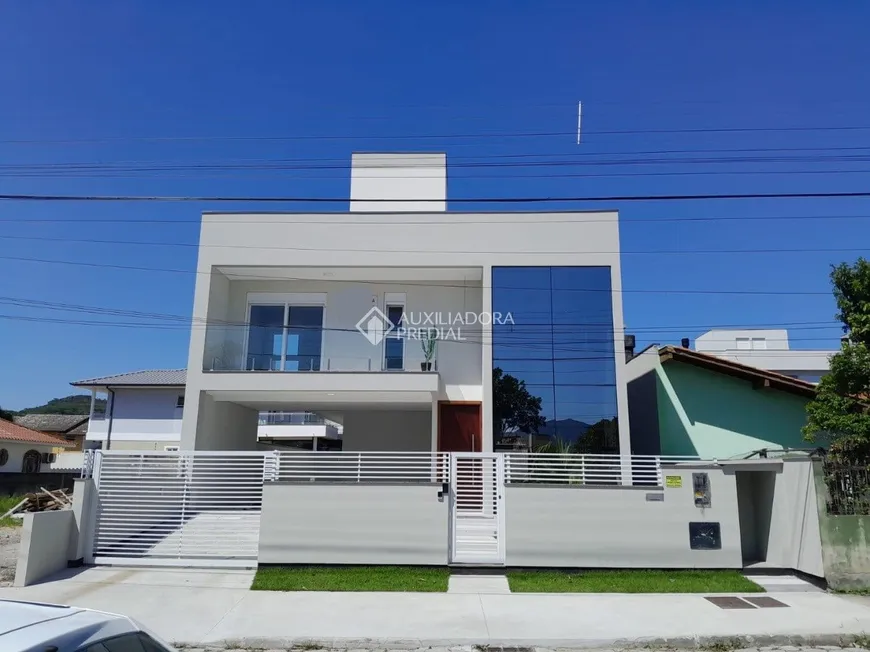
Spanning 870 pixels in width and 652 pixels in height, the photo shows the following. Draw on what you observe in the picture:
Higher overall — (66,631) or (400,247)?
(400,247)

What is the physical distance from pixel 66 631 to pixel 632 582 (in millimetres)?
9066

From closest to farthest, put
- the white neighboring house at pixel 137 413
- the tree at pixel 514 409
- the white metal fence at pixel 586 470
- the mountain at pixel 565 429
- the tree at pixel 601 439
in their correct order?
the white metal fence at pixel 586 470
the tree at pixel 601 439
the mountain at pixel 565 429
the tree at pixel 514 409
the white neighboring house at pixel 137 413

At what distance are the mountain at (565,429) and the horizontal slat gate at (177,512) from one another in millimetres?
6673

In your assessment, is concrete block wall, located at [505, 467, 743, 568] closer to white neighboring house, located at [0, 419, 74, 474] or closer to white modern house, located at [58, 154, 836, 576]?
white modern house, located at [58, 154, 836, 576]

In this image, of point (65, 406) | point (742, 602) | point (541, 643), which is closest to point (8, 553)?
point (541, 643)

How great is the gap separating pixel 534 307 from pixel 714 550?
6959 millimetres

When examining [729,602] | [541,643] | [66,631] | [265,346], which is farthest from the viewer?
[265,346]

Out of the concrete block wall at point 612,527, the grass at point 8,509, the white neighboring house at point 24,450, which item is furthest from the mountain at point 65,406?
the concrete block wall at point 612,527

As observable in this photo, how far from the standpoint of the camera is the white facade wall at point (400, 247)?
15711 mm

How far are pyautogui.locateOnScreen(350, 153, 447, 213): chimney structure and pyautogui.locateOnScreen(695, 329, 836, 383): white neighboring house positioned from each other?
15227mm

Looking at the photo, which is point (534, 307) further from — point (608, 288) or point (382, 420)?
point (382, 420)

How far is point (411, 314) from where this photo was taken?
1712cm

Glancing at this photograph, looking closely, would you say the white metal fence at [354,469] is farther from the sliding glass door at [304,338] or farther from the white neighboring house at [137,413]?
the white neighboring house at [137,413]

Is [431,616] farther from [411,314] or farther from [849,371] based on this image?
[411,314]
